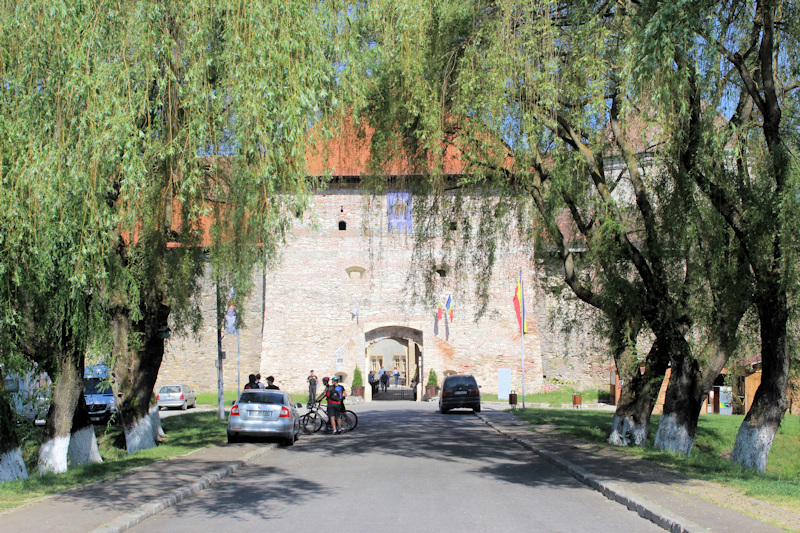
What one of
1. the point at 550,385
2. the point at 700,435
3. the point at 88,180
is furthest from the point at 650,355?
the point at 550,385

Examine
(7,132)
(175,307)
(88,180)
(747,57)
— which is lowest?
(175,307)

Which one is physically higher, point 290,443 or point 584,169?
point 584,169

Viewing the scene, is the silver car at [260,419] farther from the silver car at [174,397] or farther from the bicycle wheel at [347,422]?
the silver car at [174,397]

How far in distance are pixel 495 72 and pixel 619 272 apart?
5.12m

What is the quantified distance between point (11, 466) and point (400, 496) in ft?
20.7

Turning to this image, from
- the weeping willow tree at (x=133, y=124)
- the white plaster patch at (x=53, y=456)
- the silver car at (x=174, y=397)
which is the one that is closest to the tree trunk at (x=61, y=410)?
the white plaster patch at (x=53, y=456)

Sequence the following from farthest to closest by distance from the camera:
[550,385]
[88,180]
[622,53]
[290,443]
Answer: [550,385]
[290,443]
[622,53]
[88,180]

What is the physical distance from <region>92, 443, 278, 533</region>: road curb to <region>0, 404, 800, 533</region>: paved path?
1 cm

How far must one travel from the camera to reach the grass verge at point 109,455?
32.2ft

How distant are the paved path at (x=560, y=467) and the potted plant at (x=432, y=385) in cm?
2583

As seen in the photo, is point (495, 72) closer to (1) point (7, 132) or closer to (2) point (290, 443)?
(1) point (7, 132)

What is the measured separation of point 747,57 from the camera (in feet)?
44.5

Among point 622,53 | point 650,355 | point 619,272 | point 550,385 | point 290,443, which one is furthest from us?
point 550,385

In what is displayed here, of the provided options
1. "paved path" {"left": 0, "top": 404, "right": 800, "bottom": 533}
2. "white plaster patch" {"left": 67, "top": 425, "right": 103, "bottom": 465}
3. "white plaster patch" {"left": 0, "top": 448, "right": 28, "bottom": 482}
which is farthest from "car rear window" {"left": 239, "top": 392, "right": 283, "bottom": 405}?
"white plaster patch" {"left": 0, "top": 448, "right": 28, "bottom": 482}
